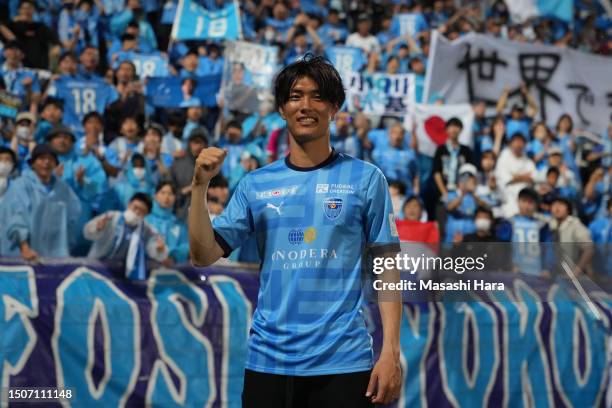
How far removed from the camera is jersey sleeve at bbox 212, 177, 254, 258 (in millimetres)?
3320

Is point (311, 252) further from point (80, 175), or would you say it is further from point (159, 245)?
point (80, 175)

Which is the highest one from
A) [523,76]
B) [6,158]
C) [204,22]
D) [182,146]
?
[204,22]

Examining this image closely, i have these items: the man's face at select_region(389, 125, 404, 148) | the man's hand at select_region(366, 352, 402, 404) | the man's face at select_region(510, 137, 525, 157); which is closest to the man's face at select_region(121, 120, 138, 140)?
the man's face at select_region(389, 125, 404, 148)

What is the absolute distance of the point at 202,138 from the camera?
Result: 9.48 meters

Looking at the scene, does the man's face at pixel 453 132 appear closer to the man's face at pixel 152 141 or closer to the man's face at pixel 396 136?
the man's face at pixel 396 136

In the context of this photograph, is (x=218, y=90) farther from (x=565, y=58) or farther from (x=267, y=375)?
(x=267, y=375)

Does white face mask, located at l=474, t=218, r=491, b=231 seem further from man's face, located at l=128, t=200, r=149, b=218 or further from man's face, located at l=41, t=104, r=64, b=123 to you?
man's face, located at l=41, t=104, r=64, b=123

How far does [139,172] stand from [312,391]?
233 inches

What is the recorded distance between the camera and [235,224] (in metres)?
3.33

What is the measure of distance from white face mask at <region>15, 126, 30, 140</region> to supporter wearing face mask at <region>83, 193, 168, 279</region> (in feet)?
6.08

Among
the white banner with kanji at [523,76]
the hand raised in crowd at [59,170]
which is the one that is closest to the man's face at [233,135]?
the hand raised in crowd at [59,170]

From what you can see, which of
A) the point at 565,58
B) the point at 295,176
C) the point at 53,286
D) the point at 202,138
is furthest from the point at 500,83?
the point at 295,176

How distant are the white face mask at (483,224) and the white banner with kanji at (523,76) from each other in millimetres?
3802

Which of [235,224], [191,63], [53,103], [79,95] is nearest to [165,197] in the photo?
[53,103]
